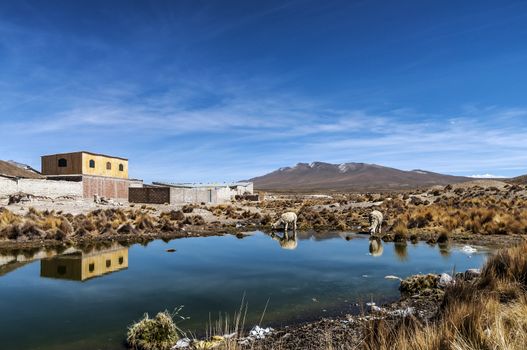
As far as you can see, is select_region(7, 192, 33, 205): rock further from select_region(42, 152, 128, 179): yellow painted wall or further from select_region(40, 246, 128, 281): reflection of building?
select_region(40, 246, 128, 281): reflection of building

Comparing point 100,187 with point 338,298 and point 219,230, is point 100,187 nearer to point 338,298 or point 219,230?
point 219,230

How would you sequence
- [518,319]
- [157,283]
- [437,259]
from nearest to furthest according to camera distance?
[518,319], [157,283], [437,259]

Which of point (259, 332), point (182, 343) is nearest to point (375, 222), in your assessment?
point (259, 332)

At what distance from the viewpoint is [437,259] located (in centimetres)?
1506

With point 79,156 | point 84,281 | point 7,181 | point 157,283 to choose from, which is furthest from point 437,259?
point 79,156

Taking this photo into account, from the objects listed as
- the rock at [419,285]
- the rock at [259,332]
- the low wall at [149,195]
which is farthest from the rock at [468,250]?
the low wall at [149,195]

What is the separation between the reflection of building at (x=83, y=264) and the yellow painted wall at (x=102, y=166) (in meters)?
27.5

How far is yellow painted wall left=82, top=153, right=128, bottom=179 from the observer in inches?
1636

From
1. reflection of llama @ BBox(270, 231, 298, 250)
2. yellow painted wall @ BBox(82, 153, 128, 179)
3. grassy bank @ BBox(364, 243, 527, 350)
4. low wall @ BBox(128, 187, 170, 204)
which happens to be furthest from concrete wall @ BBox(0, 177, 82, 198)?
grassy bank @ BBox(364, 243, 527, 350)

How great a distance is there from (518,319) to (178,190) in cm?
4200

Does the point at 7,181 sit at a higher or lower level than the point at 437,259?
higher

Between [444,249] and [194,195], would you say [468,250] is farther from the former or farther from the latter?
[194,195]

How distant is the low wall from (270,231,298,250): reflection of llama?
861 inches

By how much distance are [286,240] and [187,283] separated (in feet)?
35.5
